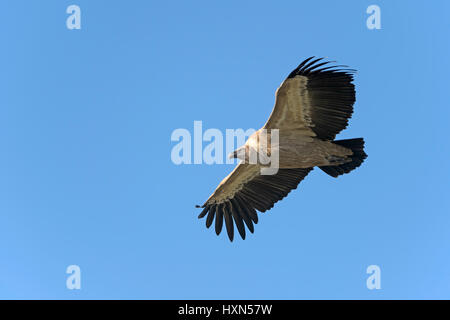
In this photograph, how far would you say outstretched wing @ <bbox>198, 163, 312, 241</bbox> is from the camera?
1298 centimetres

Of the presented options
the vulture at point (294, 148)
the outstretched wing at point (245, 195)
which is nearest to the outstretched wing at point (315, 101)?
the vulture at point (294, 148)

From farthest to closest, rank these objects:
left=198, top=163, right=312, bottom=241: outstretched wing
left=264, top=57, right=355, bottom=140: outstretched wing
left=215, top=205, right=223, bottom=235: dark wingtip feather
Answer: left=215, top=205, right=223, bottom=235: dark wingtip feather < left=198, top=163, right=312, bottom=241: outstretched wing < left=264, top=57, right=355, bottom=140: outstretched wing

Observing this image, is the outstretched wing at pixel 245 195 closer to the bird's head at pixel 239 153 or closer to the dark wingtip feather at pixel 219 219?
the dark wingtip feather at pixel 219 219

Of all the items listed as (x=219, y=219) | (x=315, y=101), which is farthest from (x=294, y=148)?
(x=219, y=219)

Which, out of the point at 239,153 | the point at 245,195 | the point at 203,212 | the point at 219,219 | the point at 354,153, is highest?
the point at 239,153

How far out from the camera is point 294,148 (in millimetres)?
11883

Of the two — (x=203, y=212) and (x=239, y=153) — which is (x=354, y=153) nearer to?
(x=239, y=153)

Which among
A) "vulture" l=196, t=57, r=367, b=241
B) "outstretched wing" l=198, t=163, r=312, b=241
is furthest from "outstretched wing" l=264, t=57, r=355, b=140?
"outstretched wing" l=198, t=163, r=312, b=241

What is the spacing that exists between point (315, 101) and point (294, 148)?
41.9 inches

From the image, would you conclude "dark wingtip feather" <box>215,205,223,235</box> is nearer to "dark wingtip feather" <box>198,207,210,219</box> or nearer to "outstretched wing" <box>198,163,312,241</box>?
"outstretched wing" <box>198,163,312,241</box>

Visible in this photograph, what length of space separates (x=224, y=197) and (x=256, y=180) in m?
0.83

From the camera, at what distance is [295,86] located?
1115cm
